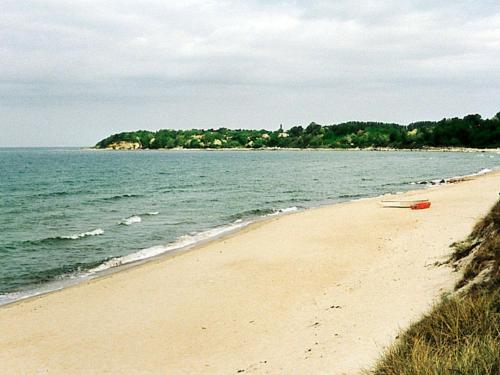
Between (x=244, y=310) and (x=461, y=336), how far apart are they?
5.66 meters

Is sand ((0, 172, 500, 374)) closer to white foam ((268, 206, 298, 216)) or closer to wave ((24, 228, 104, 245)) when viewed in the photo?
wave ((24, 228, 104, 245))

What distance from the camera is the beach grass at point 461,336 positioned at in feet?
16.0

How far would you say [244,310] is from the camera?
10.9 metres

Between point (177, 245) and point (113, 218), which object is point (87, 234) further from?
point (113, 218)

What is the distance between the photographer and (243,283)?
1337 cm

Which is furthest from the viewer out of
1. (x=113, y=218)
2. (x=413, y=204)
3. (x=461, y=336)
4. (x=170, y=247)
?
(x=113, y=218)

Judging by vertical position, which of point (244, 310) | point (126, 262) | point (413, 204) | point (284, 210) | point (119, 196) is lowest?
point (126, 262)

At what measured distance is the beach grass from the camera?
4867 mm

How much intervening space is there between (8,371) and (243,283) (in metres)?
6.32

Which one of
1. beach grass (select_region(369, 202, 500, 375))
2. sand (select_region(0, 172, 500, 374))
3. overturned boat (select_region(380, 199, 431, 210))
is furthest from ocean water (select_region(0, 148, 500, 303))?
beach grass (select_region(369, 202, 500, 375))

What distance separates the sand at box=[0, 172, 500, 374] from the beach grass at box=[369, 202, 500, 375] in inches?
36.7

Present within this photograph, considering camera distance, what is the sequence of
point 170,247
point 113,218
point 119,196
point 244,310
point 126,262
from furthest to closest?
1. point 119,196
2. point 113,218
3. point 170,247
4. point 126,262
5. point 244,310

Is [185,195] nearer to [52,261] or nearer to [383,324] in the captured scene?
[52,261]

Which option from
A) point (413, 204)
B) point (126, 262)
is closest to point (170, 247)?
point (126, 262)
